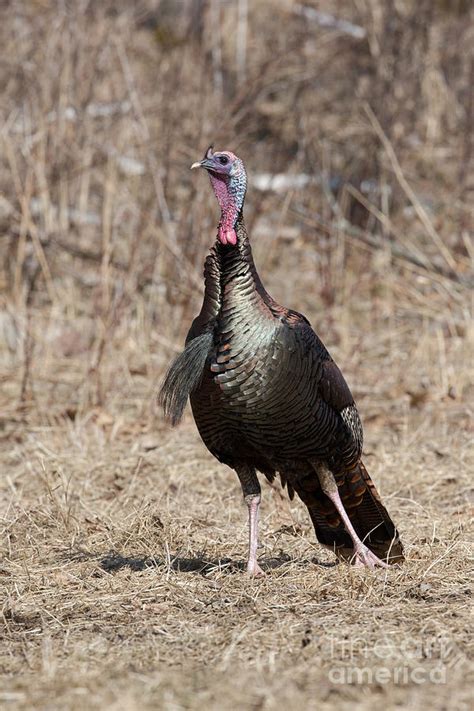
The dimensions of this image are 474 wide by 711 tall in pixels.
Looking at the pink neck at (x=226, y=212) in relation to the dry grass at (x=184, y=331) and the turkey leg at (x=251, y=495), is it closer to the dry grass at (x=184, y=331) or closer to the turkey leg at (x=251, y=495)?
the turkey leg at (x=251, y=495)

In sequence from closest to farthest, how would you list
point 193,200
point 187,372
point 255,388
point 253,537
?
point 255,388 → point 187,372 → point 253,537 → point 193,200

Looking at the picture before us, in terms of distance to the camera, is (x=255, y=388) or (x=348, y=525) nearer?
(x=255, y=388)

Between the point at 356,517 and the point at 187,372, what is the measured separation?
99 centimetres

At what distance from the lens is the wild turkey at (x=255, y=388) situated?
3.62m

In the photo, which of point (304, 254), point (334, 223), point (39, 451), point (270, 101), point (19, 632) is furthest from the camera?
point (270, 101)

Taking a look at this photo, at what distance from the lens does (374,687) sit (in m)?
2.72

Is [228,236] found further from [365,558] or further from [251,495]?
[365,558]

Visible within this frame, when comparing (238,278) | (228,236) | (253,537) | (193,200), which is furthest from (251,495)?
(193,200)

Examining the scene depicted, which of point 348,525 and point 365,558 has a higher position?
point 348,525

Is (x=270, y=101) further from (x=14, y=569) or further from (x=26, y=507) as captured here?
(x=14, y=569)

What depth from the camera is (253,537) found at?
4.01 m

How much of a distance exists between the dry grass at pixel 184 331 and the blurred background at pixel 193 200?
0.03 meters

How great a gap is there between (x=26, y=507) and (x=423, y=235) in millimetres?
5970

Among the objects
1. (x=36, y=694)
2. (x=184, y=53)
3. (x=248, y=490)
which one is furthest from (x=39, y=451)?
(x=184, y=53)
